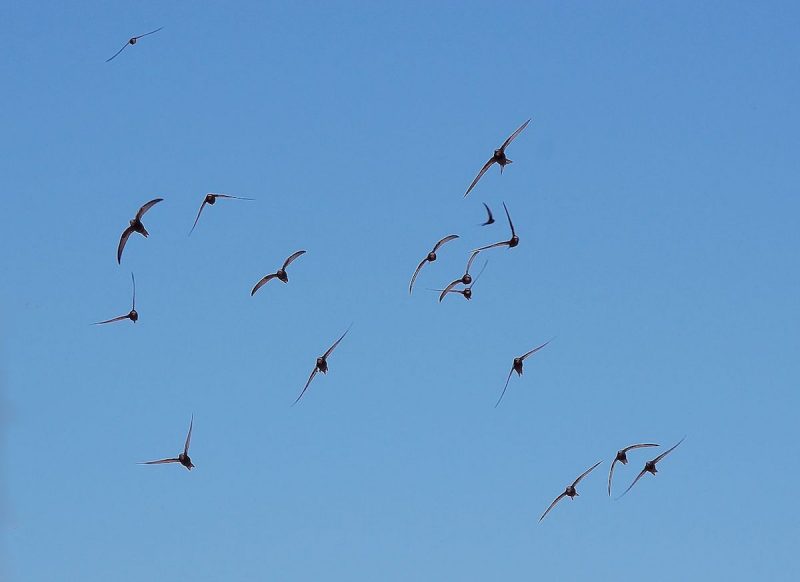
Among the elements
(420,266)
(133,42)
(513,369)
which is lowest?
(513,369)

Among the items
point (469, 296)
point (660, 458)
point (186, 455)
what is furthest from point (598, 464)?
point (186, 455)

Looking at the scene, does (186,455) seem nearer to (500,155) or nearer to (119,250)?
(119,250)

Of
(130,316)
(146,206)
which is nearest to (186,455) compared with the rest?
(130,316)

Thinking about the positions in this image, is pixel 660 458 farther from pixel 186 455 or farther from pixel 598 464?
pixel 186 455

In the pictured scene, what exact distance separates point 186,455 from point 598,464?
1393 centimetres

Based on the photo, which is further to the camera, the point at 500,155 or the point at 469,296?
the point at 469,296

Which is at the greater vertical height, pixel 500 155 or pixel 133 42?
pixel 133 42

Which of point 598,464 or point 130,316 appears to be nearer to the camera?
point 598,464

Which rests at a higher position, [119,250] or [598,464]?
[119,250]

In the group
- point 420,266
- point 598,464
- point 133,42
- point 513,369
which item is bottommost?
point 598,464

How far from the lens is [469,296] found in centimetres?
6228

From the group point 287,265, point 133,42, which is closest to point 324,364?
point 287,265

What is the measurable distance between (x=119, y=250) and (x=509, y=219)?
12155 mm

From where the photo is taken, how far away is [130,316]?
60562 mm
